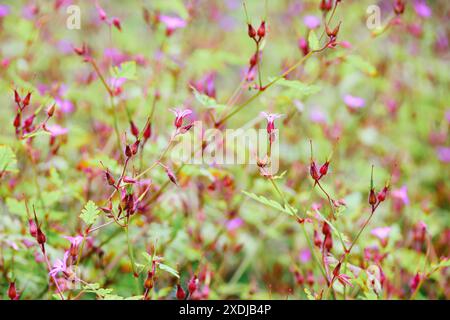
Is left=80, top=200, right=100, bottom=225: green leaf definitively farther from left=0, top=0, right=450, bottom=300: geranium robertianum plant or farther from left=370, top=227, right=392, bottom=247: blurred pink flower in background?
left=370, top=227, right=392, bottom=247: blurred pink flower in background

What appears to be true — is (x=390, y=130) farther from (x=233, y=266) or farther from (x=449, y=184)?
(x=233, y=266)

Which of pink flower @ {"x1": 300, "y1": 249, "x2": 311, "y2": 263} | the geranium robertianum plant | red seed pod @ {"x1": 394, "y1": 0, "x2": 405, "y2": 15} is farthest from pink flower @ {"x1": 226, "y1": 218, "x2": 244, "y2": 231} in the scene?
red seed pod @ {"x1": 394, "y1": 0, "x2": 405, "y2": 15}

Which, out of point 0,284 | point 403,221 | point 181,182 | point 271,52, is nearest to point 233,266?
point 181,182

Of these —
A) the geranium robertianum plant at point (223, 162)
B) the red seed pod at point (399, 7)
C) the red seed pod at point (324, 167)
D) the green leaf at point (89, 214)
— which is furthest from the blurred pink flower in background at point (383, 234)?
the green leaf at point (89, 214)

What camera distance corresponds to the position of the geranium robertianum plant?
1249mm

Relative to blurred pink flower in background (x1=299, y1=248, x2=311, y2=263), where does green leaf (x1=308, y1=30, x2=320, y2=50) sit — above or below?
above

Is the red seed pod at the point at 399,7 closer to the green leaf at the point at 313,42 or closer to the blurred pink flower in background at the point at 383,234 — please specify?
the green leaf at the point at 313,42

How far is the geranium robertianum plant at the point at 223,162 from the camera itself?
1.25m

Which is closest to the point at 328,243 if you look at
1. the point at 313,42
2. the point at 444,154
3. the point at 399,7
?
the point at 313,42

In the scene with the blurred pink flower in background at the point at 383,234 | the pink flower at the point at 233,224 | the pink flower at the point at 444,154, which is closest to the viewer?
the blurred pink flower in background at the point at 383,234

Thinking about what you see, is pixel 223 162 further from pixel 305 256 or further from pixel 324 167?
pixel 324 167

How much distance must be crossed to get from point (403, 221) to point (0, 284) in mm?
1534

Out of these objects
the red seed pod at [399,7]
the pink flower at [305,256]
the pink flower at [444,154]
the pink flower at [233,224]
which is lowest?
the pink flower at [305,256]

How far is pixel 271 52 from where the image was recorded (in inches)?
120
